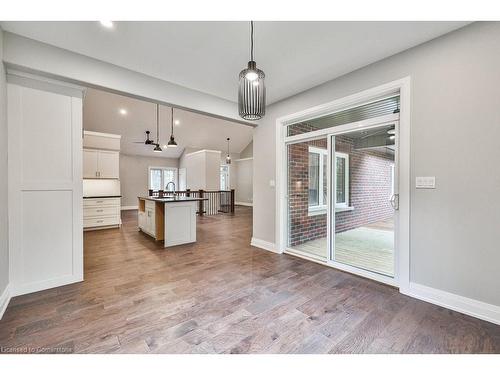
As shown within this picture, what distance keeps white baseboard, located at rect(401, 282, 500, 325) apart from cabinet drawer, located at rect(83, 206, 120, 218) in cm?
632

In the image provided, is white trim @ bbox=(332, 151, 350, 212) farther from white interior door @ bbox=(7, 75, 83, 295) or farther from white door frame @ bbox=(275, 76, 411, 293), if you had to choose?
white interior door @ bbox=(7, 75, 83, 295)

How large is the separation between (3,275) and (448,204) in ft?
13.8

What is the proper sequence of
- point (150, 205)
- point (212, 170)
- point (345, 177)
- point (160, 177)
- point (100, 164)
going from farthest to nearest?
point (160, 177) → point (212, 170) → point (100, 164) → point (150, 205) → point (345, 177)

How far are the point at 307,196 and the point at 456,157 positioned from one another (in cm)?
214

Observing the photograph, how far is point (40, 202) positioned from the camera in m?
2.42

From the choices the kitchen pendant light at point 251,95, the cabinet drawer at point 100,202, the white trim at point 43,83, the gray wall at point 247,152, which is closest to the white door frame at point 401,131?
the kitchen pendant light at point 251,95

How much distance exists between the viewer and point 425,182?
2225 mm

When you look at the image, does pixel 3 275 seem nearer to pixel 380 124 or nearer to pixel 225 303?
pixel 225 303

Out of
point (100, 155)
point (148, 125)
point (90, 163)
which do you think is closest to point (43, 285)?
point (90, 163)

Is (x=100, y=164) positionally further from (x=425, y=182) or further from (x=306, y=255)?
(x=425, y=182)

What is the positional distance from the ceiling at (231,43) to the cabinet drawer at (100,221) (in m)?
4.45

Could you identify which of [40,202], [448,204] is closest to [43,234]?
[40,202]

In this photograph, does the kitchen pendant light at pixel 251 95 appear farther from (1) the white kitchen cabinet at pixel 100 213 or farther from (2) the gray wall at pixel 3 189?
(1) the white kitchen cabinet at pixel 100 213

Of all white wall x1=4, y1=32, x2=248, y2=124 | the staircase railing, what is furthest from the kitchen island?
the staircase railing
